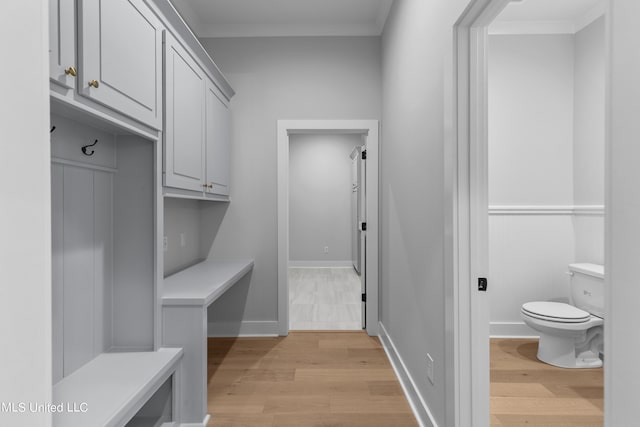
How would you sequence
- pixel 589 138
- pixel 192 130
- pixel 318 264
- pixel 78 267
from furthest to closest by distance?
1. pixel 318 264
2. pixel 589 138
3. pixel 192 130
4. pixel 78 267

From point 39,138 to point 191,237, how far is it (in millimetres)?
2369

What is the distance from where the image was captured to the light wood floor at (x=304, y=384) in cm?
193

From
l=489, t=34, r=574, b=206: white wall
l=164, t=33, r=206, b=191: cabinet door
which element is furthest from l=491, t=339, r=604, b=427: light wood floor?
l=164, t=33, r=206, b=191: cabinet door

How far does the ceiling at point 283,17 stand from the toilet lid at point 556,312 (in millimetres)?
2590

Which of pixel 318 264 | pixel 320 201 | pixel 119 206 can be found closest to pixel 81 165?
pixel 119 206

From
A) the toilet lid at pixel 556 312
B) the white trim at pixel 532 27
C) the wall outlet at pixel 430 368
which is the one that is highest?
the white trim at pixel 532 27

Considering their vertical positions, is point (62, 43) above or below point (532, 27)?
below

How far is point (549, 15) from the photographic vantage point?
2.89 m

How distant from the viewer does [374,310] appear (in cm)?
321

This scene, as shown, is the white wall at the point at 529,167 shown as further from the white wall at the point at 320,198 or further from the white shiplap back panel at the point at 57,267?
the white wall at the point at 320,198

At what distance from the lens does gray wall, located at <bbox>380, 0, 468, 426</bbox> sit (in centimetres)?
159

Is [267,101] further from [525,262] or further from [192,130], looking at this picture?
[525,262]

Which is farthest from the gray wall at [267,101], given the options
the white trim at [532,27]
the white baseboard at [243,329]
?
the white trim at [532,27]

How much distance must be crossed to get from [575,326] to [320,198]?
16.0 feet
